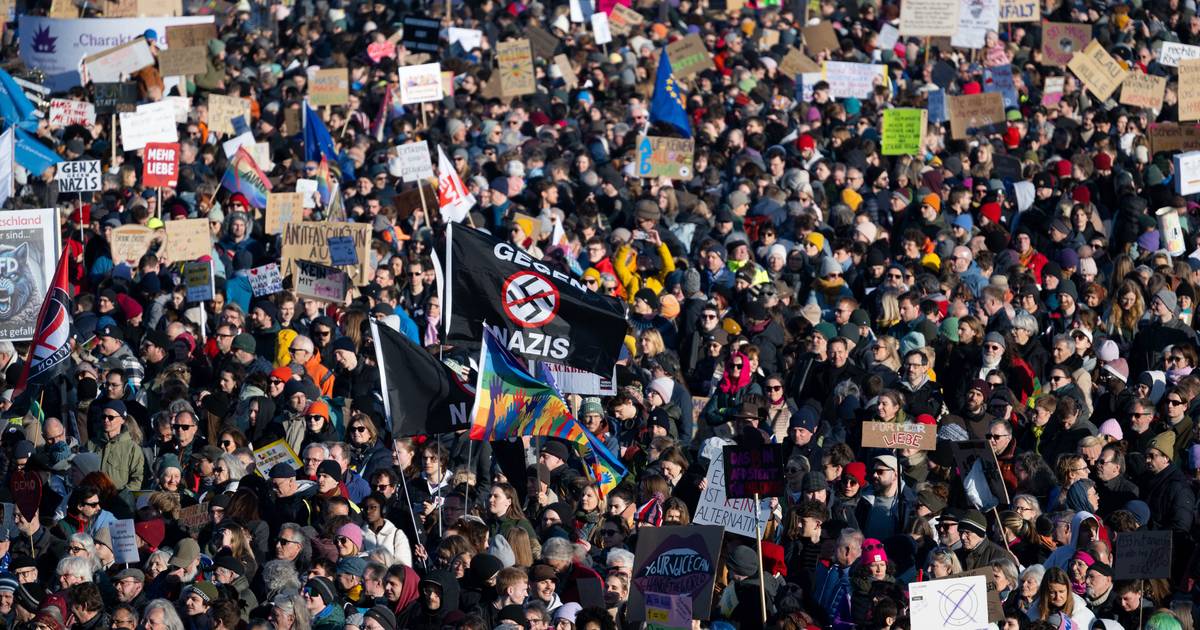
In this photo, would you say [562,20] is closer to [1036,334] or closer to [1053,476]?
[1036,334]

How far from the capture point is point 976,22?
23.6m

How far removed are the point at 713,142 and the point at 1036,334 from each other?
694cm

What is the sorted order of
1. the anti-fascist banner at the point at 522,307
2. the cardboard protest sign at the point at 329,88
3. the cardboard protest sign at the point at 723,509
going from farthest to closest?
1. the cardboard protest sign at the point at 329,88
2. the anti-fascist banner at the point at 522,307
3. the cardboard protest sign at the point at 723,509

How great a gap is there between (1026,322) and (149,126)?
967 centimetres

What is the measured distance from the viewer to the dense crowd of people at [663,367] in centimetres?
1118

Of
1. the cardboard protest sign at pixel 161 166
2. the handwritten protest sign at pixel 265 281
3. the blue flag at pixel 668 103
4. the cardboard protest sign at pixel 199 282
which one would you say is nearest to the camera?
the cardboard protest sign at pixel 199 282

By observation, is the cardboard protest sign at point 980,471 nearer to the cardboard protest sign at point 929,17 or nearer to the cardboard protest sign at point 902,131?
the cardboard protest sign at point 902,131

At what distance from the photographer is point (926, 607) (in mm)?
10000

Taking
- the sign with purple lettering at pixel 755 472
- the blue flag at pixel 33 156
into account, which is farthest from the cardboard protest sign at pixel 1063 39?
the sign with purple lettering at pixel 755 472

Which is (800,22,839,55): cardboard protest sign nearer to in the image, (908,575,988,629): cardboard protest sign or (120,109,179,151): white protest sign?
(120,109,179,151): white protest sign

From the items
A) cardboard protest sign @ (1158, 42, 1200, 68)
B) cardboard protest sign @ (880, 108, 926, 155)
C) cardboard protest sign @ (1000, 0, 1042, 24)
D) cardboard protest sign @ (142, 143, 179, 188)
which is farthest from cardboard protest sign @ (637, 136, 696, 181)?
cardboard protest sign @ (1000, 0, 1042, 24)

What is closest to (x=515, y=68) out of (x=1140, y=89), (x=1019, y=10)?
(x=1019, y=10)

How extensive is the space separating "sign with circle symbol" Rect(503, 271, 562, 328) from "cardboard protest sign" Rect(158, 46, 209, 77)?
34.5ft

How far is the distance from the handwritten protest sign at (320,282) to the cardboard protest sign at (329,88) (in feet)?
20.0
